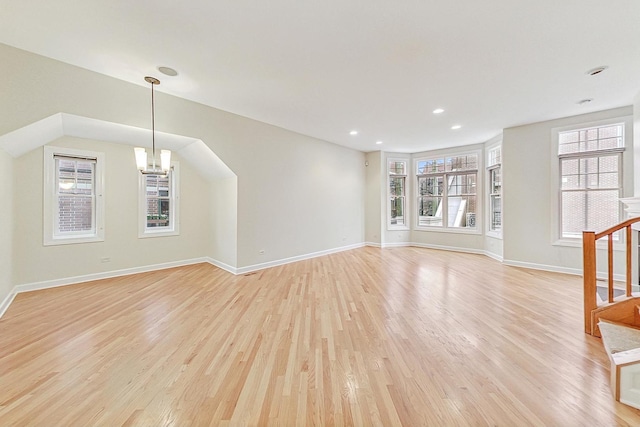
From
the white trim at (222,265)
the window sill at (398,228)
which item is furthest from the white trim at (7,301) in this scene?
the window sill at (398,228)

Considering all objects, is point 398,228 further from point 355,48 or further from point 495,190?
point 355,48

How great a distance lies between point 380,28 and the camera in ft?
7.78

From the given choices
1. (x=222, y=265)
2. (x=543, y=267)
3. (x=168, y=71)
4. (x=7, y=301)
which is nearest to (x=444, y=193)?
(x=543, y=267)

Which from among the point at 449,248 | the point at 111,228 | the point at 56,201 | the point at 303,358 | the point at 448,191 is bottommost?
the point at 303,358

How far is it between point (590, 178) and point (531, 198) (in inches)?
35.8

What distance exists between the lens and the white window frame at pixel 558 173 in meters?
4.29

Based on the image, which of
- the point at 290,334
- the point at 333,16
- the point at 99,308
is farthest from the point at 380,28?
the point at 99,308

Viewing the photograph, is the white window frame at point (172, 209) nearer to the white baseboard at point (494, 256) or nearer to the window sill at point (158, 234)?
the window sill at point (158, 234)

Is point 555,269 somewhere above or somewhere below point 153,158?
below

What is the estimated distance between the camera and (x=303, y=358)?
2162 millimetres

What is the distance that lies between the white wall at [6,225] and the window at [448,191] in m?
8.50

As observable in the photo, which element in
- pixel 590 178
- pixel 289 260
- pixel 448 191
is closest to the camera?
pixel 590 178

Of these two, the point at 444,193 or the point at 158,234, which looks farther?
the point at 444,193

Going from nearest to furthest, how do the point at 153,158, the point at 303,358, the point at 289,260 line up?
the point at 303,358
the point at 153,158
the point at 289,260
